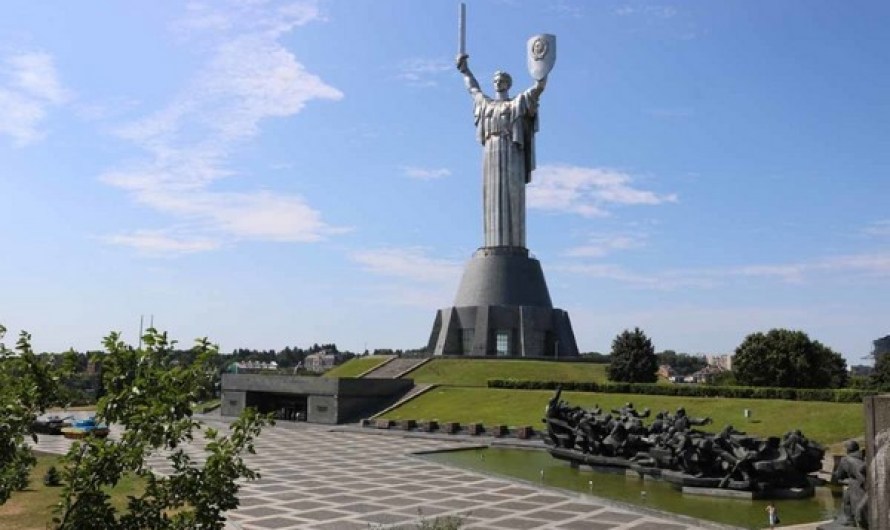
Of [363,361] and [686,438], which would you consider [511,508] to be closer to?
[686,438]

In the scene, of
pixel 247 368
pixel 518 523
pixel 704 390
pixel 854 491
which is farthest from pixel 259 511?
pixel 247 368

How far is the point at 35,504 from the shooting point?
17234 mm

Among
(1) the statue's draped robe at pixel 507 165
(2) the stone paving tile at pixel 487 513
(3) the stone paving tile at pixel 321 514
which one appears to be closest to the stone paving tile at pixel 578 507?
(2) the stone paving tile at pixel 487 513

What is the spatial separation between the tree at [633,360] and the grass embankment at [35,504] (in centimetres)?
3168

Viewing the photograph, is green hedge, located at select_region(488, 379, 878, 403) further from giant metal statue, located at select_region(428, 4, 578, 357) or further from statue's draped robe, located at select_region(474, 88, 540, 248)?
statue's draped robe, located at select_region(474, 88, 540, 248)

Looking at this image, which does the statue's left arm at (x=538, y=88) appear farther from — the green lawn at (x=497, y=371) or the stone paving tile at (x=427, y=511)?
the stone paving tile at (x=427, y=511)

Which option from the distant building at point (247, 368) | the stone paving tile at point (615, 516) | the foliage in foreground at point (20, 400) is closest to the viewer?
the foliage in foreground at point (20, 400)

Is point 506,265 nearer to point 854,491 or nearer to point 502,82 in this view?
point 502,82

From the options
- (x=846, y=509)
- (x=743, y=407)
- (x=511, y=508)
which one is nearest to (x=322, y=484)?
(x=511, y=508)

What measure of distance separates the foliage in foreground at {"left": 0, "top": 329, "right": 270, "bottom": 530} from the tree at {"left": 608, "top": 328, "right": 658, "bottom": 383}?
41482 millimetres

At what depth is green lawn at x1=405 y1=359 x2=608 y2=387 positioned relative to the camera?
48.9 metres

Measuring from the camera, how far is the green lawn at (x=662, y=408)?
29.9m

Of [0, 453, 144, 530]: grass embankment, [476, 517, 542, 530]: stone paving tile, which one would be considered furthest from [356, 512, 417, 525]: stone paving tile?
[0, 453, 144, 530]: grass embankment

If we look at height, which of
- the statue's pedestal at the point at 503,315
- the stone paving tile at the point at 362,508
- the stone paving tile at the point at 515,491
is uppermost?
the statue's pedestal at the point at 503,315
